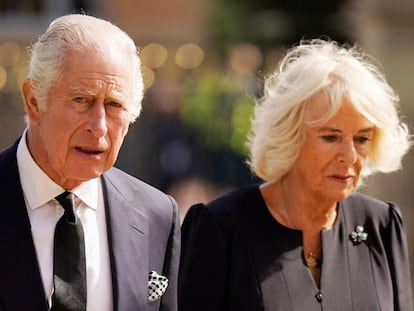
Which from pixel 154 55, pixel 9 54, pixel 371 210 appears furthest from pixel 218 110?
pixel 371 210

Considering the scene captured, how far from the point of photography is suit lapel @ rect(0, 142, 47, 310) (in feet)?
11.8

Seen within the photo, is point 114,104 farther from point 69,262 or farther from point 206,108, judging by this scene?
point 206,108

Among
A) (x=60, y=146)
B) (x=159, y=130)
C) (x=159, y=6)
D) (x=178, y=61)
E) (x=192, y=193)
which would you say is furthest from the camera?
(x=159, y=6)

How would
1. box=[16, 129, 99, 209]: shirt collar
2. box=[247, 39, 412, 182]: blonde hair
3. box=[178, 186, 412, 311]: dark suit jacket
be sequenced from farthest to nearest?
box=[247, 39, 412, 182]: blonde hair
box=[178, 186, 412, 311]: dark suit jacket
box=[16, 129, 99, 209]: shirt collar

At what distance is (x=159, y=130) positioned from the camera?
12.5 meters

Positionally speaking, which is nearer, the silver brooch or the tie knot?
the tie knot

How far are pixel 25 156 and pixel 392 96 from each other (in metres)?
1.62

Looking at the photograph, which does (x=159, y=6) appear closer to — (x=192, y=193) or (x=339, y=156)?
(x=192, y=193)

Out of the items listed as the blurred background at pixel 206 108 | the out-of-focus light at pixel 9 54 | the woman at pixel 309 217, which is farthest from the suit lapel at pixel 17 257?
the out-of-focus light at pixel 9 54

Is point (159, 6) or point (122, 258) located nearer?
point (122, 258)

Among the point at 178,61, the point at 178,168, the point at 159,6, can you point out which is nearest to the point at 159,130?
the point at 178,168

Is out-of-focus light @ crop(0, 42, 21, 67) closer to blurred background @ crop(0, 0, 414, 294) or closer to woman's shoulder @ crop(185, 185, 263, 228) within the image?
Result: blurred background @ crop(0, 0, 414, 294)

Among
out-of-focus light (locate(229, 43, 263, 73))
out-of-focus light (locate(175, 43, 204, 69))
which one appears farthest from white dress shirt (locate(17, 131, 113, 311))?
out-of-focus light (locate(175, 43, 204, 69))

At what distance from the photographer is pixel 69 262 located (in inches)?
145
